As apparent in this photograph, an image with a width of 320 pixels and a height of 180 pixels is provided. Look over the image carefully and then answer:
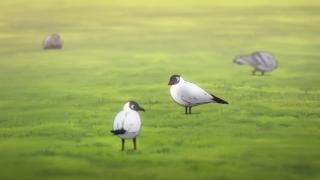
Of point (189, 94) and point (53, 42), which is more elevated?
point (53, 42)

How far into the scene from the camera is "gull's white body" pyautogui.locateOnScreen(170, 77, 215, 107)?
22.5ft

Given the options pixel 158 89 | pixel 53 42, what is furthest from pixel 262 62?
pixel 53 42

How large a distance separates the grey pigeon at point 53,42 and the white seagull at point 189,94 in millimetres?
4450

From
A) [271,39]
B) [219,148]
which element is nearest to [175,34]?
[271,39]

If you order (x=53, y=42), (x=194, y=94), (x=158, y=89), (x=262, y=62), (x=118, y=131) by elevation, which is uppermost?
(x=53, y=42)

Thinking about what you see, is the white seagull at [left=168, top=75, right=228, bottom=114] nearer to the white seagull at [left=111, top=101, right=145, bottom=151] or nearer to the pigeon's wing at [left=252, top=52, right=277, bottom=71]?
the white seagull at [left=111, top=101, right=145, bottom=151]

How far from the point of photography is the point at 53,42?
11078 millimetres

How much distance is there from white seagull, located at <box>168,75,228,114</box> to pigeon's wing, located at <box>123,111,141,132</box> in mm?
1192

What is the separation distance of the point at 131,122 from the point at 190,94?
1.28m

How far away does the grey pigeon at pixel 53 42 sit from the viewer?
1107cm

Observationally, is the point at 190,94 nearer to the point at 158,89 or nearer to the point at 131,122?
the point at 131,122

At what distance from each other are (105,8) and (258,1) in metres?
2.84

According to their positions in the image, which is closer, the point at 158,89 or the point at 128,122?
the point at 128,122

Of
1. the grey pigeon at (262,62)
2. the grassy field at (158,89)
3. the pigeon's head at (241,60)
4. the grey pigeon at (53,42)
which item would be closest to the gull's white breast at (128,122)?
the grassy field at (158,89)
